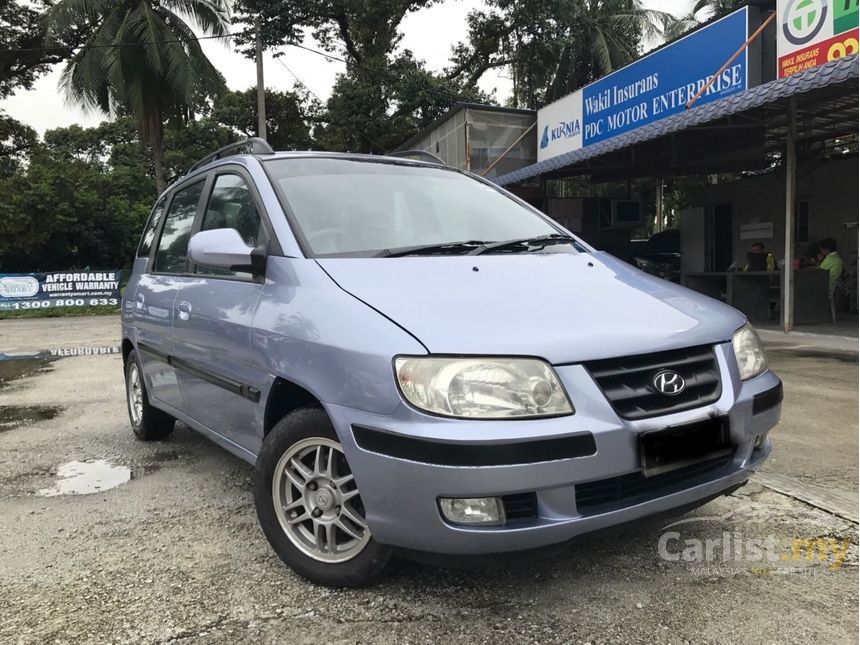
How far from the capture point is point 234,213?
3203 millimetres

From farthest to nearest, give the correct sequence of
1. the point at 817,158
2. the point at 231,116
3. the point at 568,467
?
1. the point at 231,116
2. the point at 817,158
3. the point at 568,467

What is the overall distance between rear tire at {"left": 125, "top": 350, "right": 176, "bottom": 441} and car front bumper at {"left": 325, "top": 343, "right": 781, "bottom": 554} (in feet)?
8.73

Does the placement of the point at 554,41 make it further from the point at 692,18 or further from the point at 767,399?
the point at 767,399

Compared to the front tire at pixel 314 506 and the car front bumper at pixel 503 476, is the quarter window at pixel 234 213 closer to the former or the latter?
the front tire at pixel 314 506

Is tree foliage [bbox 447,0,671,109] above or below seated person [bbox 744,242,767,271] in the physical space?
above

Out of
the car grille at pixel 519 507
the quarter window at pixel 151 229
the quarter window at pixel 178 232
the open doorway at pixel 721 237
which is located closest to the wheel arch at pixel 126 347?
the quarter window at pixel 151 229

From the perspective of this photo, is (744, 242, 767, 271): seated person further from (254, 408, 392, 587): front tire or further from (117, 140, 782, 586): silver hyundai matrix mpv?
(254, 408, 392, 587): front tire

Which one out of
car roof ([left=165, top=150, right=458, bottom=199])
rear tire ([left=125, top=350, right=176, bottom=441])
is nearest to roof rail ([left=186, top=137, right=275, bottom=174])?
car roof ([left=165, top=150, right=458, bottom=199])

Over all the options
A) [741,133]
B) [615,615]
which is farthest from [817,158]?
[615,615]

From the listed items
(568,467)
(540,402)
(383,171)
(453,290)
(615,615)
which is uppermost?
(383,171)

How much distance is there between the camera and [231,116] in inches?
1098

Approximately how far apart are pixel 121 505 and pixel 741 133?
39.0ft

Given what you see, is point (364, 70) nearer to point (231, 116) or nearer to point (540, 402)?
point (231, 116)

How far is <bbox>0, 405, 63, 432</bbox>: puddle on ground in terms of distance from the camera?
5.25 meters
